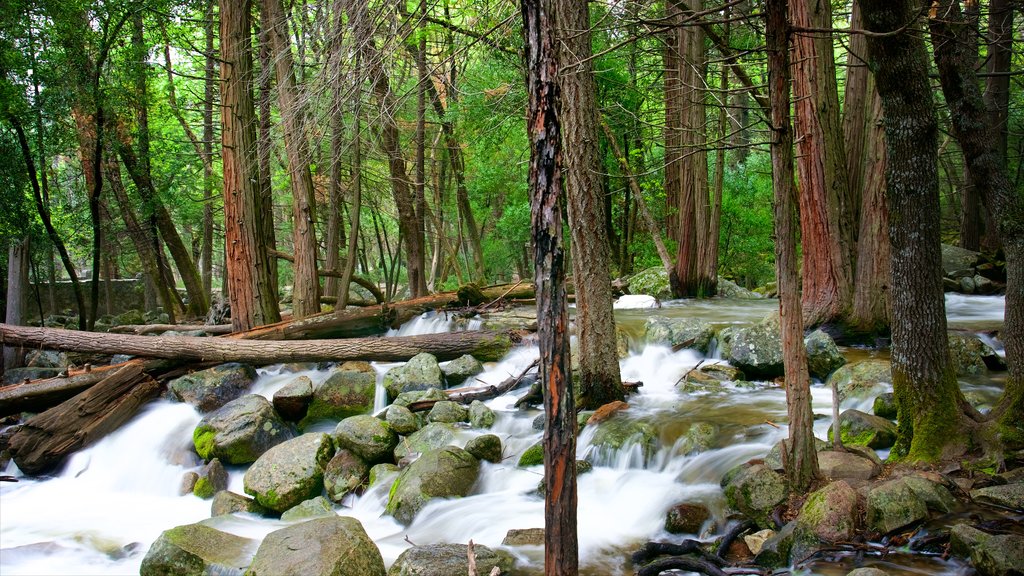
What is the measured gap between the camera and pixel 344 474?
7.26 m

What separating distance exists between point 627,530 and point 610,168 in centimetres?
1110

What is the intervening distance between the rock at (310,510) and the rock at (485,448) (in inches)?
60.1

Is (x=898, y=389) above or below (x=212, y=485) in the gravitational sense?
above

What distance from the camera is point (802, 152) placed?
32.2 ft

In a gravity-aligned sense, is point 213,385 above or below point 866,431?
above

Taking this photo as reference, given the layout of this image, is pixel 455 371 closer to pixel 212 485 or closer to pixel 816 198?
pixel 212 485

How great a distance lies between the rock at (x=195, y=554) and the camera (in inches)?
205

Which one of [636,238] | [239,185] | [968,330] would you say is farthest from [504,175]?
[968,330]

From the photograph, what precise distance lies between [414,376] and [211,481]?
9.80 feet

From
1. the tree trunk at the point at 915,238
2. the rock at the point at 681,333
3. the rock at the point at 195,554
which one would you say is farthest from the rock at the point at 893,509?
the rock at the point at 681,333

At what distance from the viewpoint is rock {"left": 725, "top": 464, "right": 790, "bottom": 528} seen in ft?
16.4

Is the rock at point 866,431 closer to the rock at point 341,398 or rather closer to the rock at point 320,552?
the rock at point 320,552

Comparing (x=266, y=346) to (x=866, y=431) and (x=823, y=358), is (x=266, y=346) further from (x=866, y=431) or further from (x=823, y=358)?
(x=866, y=431)

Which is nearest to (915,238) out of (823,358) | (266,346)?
(823,358)
